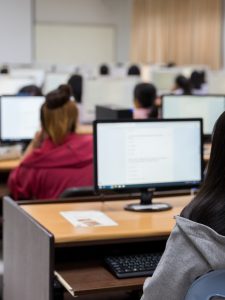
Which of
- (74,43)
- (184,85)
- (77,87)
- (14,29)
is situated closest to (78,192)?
(77,87)

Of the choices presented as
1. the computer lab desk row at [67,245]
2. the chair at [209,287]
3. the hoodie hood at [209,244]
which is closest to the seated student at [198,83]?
the computer lab desk row at [67,245]

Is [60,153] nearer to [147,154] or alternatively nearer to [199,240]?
[147,154]

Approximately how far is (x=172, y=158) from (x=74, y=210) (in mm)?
483

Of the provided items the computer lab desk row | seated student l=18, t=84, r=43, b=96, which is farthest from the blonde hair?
seated student l=18, t=84, r=43, b=96

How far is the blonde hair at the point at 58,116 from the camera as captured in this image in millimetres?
3479

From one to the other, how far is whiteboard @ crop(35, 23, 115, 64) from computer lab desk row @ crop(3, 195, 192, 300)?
10.9 metres

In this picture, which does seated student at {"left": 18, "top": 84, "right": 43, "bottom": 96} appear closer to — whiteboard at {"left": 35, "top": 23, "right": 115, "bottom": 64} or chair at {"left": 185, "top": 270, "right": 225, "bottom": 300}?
chair at {"left": 185, "top": 270, "right": 225, "bottom": 300}

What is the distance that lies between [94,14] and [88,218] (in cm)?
1162

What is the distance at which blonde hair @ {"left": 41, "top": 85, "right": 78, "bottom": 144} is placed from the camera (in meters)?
3.48

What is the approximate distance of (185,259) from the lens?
1.52m

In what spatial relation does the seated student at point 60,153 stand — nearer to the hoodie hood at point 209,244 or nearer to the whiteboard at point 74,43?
the hoodie hood at point 209,244

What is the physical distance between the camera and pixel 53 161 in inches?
138

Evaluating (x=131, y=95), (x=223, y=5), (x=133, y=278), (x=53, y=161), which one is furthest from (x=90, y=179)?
(x=223, y=5)

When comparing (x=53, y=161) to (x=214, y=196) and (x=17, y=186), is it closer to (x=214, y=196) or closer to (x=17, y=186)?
(x=17, y=186)
